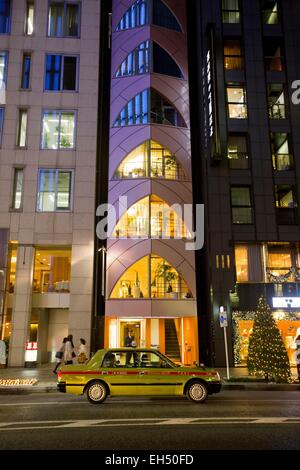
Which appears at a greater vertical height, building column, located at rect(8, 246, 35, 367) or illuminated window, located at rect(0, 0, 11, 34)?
illuminated window, located at rect(0, 0, 11, 34)

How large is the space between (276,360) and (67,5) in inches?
1035

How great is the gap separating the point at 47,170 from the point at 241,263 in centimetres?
1328

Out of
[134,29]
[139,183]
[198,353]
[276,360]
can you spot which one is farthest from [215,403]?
[134,29]

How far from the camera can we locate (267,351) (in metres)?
15.8

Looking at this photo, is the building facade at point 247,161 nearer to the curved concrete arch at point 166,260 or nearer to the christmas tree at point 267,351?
the curved concrete arch at point 166,260

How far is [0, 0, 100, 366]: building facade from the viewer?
71.6 ft

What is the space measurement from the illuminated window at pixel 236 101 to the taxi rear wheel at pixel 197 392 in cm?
1847

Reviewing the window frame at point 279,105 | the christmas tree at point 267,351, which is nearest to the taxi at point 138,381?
the christmas tree at point 267,351

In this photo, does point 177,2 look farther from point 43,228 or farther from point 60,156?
point 43,228

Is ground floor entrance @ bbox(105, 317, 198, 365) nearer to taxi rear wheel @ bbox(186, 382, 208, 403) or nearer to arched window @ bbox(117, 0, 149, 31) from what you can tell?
taxi rear wheel @ bbox(186, 382, 208, 403)

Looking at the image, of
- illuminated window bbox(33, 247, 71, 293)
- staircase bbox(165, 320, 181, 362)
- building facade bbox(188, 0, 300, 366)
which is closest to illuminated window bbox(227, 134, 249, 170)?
building facade bbox(188, 0, 300, 366)

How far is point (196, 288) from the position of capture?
896 inches

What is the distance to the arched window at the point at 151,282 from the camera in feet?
71.9

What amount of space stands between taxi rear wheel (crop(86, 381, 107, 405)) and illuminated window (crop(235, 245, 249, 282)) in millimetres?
12782
